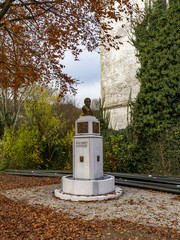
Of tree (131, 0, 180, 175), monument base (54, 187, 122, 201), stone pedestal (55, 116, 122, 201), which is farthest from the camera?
tree (131, 0, 180, 175)

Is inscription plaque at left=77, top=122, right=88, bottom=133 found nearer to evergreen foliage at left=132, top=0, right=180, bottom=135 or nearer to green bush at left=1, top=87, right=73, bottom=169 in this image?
evergreen foliage at left=132, top=0, right=180, bottom=135

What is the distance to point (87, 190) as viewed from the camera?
258 inches

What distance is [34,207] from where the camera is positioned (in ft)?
18.3

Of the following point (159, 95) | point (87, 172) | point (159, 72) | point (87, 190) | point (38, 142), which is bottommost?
point (87, 190)

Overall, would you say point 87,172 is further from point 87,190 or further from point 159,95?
point 159,95

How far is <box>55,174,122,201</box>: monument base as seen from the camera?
6.38m

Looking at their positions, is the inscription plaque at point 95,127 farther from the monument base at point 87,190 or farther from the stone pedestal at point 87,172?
the monument base at point 87,190

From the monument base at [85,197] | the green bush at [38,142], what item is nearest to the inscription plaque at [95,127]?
the monument base at [85,197]

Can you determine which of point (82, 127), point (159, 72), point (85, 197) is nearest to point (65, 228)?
point (85, 197)

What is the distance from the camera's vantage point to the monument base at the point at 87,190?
638 centimetres

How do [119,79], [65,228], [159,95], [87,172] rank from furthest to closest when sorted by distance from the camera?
[119,79]
[159,95]
[87,172]
[65,228]

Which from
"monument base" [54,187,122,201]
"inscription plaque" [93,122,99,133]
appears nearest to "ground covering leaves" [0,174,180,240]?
"monument base" [54,187,122,201]

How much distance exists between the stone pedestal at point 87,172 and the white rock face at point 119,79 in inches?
279

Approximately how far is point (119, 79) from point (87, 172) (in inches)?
369
